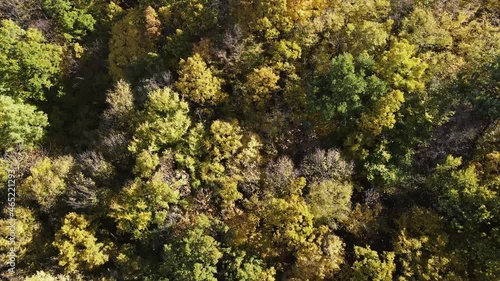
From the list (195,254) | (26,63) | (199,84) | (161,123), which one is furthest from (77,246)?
(26,63)

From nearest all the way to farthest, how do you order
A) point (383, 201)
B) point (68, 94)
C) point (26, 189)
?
point (383, 201), point (26, 189), point (68, 94)

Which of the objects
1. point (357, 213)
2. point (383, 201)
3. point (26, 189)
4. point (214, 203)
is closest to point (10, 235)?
point (26, 189)

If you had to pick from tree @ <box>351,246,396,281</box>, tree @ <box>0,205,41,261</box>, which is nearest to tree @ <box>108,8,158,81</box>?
tree @ <box>0,205,41,261</box>

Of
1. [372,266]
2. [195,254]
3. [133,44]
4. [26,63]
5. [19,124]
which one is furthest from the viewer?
[133,44]

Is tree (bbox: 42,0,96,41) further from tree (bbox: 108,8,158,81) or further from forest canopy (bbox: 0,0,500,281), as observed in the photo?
forest canopy (bbox: 0,0,500,281)

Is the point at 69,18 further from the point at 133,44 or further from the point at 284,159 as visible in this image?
the point at 284,159

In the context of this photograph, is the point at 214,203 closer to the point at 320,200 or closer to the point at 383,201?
the point at 320,200

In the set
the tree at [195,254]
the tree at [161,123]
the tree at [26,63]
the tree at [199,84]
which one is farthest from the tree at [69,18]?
the tree at [195,254]
